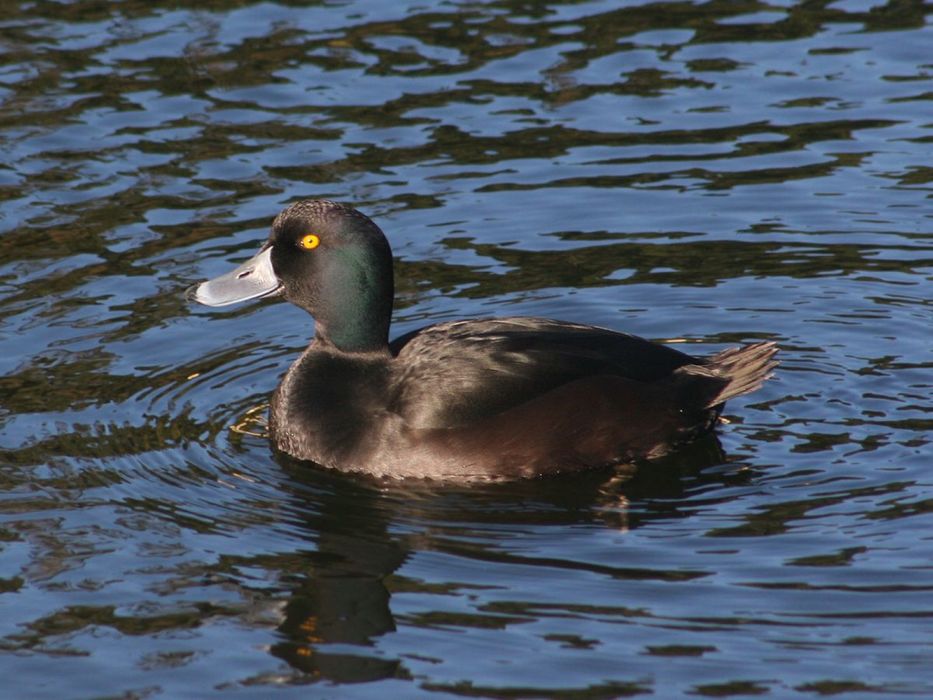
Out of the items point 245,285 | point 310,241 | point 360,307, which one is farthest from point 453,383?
point 245,285

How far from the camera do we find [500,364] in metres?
8.31

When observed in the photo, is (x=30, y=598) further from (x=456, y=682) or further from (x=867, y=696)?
(x=867, y=696)

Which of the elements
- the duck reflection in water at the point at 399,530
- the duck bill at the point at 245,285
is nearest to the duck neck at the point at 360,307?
the duck bill at the point at 245,285

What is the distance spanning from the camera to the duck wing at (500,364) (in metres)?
8.23

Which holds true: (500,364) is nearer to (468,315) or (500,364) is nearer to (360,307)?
(360,307)

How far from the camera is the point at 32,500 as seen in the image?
8.00 metres

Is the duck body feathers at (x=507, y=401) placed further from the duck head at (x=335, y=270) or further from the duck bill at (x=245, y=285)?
the duck bill at (x=245, y=285)

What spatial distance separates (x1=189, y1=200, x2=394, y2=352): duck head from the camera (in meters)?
8.64

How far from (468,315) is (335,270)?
4.97ft

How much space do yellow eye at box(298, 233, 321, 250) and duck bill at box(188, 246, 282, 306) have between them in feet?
0.82

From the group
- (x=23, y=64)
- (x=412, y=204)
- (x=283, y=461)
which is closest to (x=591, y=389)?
(x=283, y=461)

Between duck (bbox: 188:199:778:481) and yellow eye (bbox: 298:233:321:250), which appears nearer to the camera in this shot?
duck (bbox: 188:199:778:481)

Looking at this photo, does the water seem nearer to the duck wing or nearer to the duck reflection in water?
the duck reflection in water

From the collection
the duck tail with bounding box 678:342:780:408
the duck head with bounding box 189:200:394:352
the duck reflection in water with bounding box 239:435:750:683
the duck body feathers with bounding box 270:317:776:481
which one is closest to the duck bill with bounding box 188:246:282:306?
the duck head with bounding box 189:200:394:352
